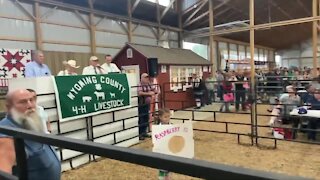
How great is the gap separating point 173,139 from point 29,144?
2.08 meters

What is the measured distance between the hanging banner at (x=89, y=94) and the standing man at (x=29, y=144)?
8.06 ft

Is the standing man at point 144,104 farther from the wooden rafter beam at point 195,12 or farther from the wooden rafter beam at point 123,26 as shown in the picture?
the wooden rafter beam at point 195,12

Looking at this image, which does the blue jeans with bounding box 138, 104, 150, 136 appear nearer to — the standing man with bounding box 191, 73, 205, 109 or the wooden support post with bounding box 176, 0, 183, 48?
the standing man with bounding box 191, 73, 205, 109

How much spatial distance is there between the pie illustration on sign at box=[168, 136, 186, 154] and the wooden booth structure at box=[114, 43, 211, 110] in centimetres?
521

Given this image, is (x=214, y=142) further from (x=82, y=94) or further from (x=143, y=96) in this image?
(x=82, y=94)

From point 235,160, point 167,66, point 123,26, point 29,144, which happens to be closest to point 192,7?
point 123,26

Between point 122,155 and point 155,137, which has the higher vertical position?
point 122,155

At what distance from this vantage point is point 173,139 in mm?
3473

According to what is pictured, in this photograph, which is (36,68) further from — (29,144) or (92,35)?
(92,35)

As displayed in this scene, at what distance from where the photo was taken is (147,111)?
6.25 metres

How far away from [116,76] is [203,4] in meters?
10.2

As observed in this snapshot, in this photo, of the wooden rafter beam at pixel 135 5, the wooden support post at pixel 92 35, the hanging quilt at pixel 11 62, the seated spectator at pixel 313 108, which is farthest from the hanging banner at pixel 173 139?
the wooden rafter beam at pixel 135 5

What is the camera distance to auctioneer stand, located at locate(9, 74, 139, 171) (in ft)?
13.3

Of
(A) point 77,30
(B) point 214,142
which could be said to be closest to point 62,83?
(B) point 214,142
